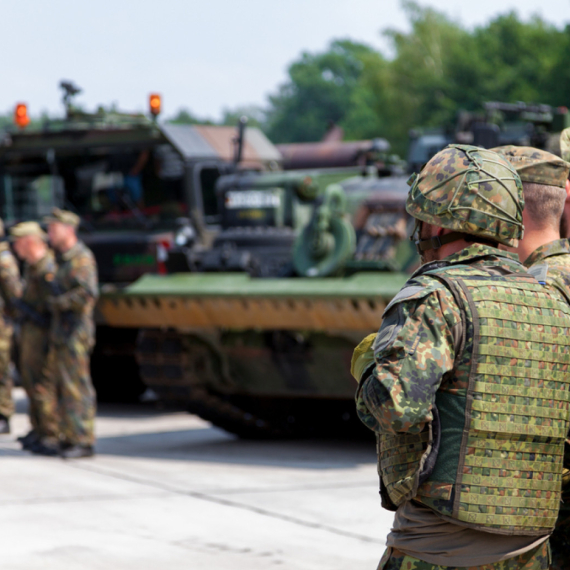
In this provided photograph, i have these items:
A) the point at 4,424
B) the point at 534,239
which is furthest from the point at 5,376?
the point at 534,239

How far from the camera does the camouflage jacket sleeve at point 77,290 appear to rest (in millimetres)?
7820

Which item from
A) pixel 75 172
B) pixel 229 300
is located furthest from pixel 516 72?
pixel 229 300

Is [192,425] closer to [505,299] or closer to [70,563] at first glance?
[70,563]

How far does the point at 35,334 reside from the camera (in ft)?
26.8

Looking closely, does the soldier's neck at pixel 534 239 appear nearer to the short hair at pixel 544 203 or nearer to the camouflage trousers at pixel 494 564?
the short hair at pixel 544 203

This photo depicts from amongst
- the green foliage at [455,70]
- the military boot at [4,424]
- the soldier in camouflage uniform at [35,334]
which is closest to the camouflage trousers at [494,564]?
the soldier in camouflage uniform at [35,334]

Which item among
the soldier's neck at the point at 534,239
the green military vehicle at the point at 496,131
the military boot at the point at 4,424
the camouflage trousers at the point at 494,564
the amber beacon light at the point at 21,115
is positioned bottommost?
the military boot at the point at 4,424

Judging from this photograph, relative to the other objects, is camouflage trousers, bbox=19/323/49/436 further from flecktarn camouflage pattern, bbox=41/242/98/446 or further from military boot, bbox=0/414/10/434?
military boot, bbox=0/414/10/434

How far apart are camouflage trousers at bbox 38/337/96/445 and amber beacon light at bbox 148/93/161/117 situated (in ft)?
10.0

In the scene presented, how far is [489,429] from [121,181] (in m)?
8.95

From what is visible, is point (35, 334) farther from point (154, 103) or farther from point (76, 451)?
point (154, 103)

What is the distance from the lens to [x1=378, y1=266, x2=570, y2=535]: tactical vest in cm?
246

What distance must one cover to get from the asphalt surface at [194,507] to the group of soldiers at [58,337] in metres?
0.21

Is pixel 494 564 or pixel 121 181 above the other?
pixel 121 181
